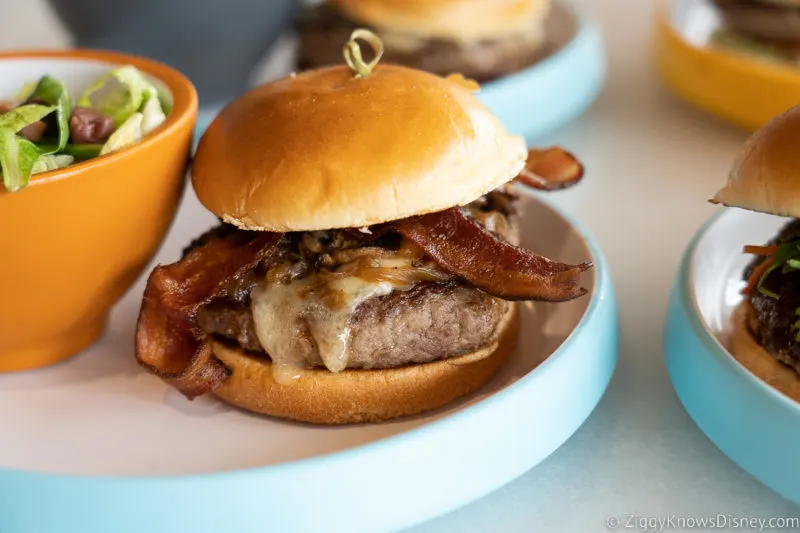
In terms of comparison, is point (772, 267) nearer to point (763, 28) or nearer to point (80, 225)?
point (80, 225)

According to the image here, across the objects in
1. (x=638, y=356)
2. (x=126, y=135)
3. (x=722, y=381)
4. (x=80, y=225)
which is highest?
(x=126, y=135)

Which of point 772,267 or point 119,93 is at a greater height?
point 119,93

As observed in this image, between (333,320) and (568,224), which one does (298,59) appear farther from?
(333,320)

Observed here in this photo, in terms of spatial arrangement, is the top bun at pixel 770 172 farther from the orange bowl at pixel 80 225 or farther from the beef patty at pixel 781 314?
the orange bowl at pixel 80 225

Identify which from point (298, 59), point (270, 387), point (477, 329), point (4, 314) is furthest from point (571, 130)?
point (4, 314)

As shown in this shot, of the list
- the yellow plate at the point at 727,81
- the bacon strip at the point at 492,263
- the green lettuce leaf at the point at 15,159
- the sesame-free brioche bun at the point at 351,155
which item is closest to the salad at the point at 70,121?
the green lettuce leaf at the point at 15,159

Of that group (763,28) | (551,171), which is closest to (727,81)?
(763,28)
